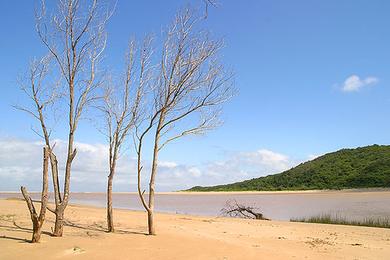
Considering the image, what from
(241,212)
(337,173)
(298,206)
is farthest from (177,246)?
(337,173)

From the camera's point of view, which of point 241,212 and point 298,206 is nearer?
point 241,212

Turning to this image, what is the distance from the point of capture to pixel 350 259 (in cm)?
1009

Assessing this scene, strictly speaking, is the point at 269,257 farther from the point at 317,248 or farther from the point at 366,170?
the point at 366,170

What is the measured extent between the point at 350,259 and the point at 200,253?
377 centimetres

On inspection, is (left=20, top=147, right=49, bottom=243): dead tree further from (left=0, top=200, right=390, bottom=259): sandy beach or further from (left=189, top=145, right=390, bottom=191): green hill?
(left=189, top=145, right=390, bottom=191): green hill

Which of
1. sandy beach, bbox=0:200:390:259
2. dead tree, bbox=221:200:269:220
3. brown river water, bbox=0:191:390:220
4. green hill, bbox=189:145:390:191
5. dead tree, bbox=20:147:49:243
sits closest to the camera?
sandy beach, bbox=0:200:390:259

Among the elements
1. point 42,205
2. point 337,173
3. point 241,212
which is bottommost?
point 241,212

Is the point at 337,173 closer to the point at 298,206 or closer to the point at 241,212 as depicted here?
the point at 298,206

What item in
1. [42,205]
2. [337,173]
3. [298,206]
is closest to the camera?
[42,205]

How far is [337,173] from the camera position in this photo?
6781 centimetres

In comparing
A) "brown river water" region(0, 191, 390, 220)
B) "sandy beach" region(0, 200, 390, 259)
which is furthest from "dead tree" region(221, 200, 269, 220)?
"sandy beach" region(0, 200, 390, 259)

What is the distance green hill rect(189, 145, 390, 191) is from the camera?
2298 inches

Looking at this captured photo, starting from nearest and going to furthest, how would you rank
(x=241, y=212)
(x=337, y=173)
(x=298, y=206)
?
1. (x=241, y=212)
2. (x=298, y=206)
3. (x=337, y=173)

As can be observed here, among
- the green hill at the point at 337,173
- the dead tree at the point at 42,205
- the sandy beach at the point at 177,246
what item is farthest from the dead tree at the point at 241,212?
the green hill at the point at 337,173
